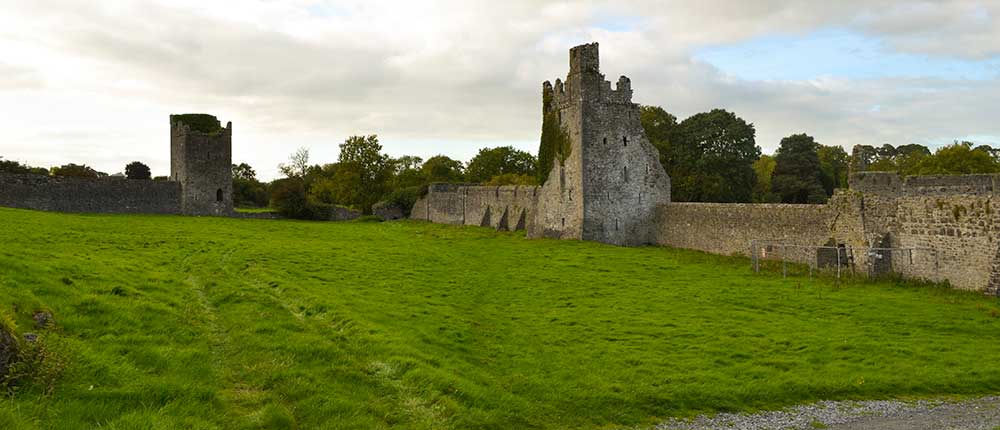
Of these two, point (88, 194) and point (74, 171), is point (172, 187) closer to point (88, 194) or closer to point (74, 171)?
point (88, 194)

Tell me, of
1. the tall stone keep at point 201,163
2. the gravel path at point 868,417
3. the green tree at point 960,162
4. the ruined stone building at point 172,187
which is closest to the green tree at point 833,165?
the green tree at point 960,162

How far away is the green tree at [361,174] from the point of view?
6981cm

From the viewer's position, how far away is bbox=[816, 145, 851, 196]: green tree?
7431 cm

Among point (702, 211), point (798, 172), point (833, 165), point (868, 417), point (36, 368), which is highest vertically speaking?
point (833, 165)

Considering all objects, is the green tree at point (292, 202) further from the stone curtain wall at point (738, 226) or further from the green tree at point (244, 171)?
the green tree at point (244, 171)

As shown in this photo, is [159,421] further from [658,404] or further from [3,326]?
[658,404]

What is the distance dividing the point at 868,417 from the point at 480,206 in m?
44.6

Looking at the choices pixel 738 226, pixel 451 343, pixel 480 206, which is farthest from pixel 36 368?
pixel 480 206

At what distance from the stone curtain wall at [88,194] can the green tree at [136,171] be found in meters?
34.4

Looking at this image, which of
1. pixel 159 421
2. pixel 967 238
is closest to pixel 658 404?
pixel 159 421

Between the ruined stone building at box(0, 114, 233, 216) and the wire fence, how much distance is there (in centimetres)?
4377

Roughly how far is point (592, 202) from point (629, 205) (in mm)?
2089

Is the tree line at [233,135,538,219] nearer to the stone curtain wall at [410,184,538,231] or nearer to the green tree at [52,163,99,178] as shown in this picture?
the stone curtain wall at [410,184,538,231]

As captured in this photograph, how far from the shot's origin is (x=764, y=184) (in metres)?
78.8
